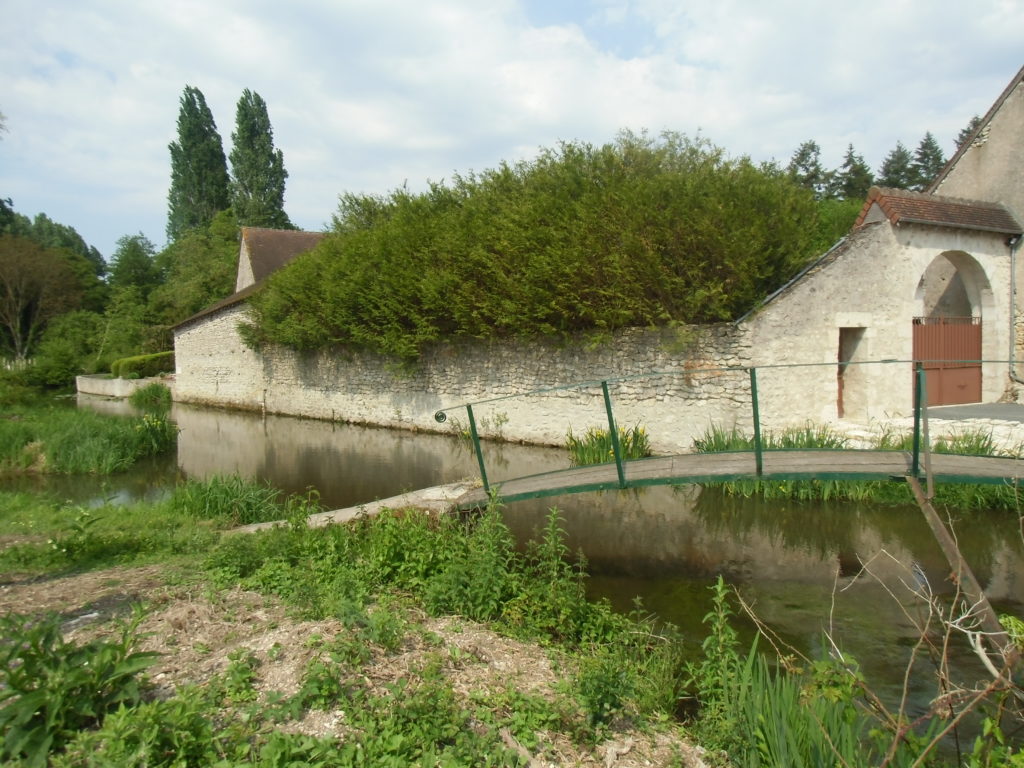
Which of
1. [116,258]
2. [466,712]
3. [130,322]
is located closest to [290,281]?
[466,712]

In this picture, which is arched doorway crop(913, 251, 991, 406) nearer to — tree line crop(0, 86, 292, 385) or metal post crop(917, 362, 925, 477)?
metal post crop(917, 362, 925, 477)

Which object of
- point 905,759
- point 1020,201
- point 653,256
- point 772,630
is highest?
point 1020,201

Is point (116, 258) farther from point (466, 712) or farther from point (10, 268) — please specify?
point (466, 712)

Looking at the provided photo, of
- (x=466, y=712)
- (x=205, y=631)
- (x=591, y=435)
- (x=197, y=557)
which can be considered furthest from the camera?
(x=591, y=435)

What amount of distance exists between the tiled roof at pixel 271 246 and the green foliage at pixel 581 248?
12.3 meters

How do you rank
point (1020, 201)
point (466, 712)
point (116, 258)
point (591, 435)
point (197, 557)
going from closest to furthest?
point (466, 712) → point (197, 557) → point (591, 435) → point (1020, 201) → point (116, 258)

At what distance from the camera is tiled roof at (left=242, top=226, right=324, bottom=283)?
28.0 m

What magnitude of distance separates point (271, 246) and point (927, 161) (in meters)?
37.8

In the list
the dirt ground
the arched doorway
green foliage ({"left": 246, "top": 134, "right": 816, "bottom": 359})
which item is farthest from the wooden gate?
the dirt ground

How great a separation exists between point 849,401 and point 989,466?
5.28 meters

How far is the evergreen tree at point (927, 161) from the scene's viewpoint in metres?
40.7

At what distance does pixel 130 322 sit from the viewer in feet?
124

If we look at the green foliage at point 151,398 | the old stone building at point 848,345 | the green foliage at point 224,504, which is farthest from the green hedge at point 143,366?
the green foliage at point 224,504

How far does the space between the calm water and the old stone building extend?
1.70m
